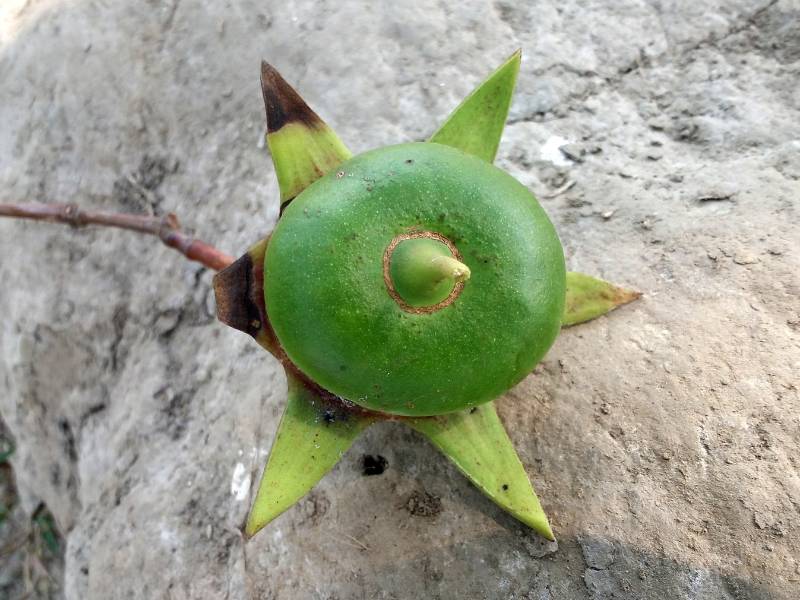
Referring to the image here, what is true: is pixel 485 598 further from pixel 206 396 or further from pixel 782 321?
pixel 206 396

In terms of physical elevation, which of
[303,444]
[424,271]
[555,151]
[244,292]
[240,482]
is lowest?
[240,482]

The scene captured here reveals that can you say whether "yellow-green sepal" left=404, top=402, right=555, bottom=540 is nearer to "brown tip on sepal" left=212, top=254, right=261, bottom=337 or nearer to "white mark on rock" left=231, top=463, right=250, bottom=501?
"brown tip on sepal" left=212, top=254, right=261, bottom=337

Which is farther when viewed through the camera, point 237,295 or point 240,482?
point 240,482

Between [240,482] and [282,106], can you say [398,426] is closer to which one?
[240,482]

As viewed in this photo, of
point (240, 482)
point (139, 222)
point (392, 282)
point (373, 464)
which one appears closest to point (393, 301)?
point (392, 282)

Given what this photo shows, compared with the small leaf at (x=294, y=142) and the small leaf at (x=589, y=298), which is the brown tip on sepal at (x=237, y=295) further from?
the small leaf at (x=589, y=298)

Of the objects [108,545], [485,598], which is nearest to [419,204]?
[485,598]

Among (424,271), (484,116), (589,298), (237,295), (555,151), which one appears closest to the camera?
(424,271)
